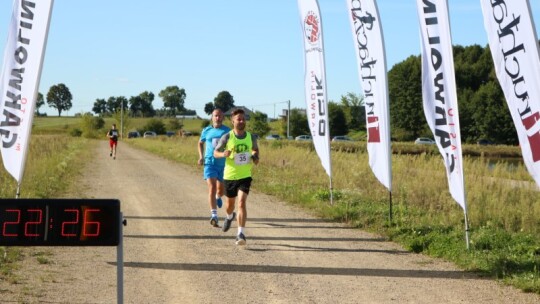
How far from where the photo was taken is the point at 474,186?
14.8 m

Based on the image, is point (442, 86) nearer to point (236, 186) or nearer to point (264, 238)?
point (236, 186)

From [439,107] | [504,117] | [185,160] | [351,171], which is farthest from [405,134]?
[439,107]

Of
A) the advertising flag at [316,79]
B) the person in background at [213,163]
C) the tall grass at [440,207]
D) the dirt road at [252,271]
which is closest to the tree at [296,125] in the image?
the tall grass at [440,207]

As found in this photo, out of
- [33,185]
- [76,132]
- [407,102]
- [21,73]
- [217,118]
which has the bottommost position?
[33,185]

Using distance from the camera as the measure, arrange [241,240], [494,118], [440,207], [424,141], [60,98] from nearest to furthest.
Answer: [241,240] < [440,207] < [424,141] < [494,118] < [60,98]

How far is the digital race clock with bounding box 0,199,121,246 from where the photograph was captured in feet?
18.5

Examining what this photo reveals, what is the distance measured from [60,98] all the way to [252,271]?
161496 mm

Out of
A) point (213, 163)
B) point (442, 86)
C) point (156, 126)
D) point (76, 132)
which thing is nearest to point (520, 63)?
point (442, 86)

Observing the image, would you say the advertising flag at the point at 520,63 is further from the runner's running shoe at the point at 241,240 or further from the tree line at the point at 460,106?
the tree line at the point at 460,106

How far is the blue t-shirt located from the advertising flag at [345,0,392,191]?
2542 millimetres

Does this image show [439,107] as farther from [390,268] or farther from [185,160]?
[185,160]

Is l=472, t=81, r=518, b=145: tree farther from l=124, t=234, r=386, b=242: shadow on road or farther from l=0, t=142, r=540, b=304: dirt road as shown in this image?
l=124, t=234, r=386, b=242: shadow on road

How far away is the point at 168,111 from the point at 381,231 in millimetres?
158733

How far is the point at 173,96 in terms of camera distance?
163 metres
